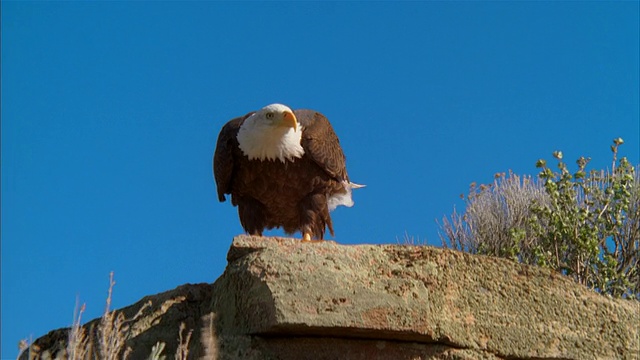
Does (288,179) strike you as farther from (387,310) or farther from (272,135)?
(387,310)

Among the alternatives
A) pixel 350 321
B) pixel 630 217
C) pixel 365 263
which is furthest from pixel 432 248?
pixel 630 217

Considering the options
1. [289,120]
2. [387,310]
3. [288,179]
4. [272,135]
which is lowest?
[387,310]

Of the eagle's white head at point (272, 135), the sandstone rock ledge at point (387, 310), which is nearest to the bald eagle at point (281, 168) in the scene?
the eagle's white head at point (272, 135)

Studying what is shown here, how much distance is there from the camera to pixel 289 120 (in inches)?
307

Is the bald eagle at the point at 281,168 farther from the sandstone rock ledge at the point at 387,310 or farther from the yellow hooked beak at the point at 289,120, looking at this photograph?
the sandstone rock ledge at the point at 387,310

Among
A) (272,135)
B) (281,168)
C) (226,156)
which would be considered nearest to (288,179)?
(281,168)

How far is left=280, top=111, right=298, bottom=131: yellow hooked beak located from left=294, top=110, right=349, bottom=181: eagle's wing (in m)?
0.23

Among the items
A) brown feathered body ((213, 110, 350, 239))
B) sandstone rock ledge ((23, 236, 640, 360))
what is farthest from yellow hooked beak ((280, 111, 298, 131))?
sandstone rock ledge ((23, 236, 640, 360))

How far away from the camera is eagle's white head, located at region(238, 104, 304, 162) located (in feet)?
25.5

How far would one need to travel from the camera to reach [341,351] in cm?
529

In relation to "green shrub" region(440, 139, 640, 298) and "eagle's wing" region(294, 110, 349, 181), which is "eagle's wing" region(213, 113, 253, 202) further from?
"green shrub" region(440, 139, 640, 298)

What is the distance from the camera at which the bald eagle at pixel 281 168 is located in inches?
309

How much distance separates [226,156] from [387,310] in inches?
126

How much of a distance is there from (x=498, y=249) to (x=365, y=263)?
771 centimetres
